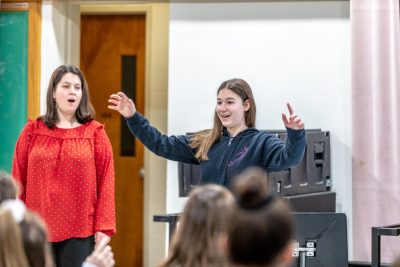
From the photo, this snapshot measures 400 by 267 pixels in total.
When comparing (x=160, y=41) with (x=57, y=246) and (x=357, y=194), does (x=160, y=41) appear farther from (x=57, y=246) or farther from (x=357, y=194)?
(x=57, y=246)

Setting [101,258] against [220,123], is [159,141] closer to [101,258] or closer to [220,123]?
[220,123]

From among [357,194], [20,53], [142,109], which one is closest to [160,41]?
[142,109]

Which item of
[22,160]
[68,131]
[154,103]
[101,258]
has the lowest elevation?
[101,258]

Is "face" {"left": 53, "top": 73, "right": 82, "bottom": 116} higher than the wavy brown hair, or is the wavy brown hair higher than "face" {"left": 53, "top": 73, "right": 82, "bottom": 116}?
"face" {"left": 53, "top": 73, "right": 82, "bottom": 116}

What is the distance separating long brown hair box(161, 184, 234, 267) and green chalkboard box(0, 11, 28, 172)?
3.20 meters

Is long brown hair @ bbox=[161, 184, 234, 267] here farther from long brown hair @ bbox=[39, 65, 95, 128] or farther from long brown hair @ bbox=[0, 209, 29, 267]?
long brown hair @ bbox=[39, 65, 95, 128]

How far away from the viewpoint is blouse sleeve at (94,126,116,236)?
385 centimetres

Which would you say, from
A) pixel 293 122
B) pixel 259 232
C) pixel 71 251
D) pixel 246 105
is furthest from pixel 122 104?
pixel 259 232

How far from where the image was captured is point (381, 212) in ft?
16.1

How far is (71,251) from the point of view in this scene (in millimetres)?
3758

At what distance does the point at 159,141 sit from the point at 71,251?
26.1 inches

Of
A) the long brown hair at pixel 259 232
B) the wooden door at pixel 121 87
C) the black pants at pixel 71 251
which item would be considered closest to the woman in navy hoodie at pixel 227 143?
the black pants at pixel 71 251

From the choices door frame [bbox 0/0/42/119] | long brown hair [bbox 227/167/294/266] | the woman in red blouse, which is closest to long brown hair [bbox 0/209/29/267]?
long brown hair [bbox 227/167/294/266]

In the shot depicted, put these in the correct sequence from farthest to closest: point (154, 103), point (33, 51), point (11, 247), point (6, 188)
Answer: point (154, 103), point (33, 51), point (6, 188), point (11, 247)
